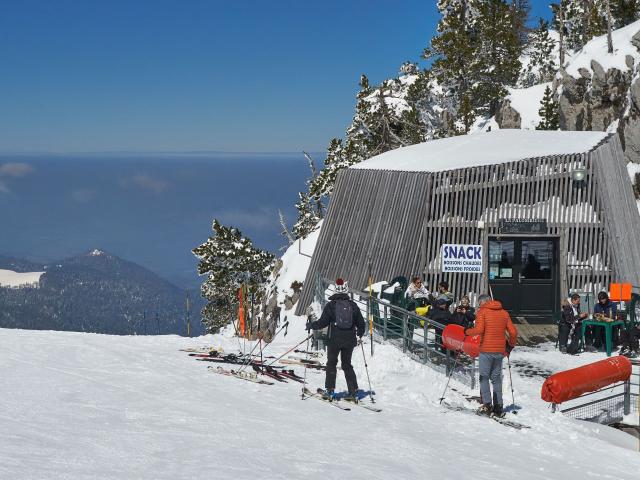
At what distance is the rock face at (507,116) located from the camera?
2151 inches

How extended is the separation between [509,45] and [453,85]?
5.81 meters

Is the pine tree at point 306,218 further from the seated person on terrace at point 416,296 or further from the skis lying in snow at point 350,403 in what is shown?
the skis lying in snow at point 350,403

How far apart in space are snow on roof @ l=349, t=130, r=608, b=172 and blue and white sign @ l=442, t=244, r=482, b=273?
2202 millimetres

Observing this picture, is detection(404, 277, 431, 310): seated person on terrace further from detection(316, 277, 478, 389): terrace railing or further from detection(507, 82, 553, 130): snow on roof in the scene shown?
detection(507, 82, 553, 130): snow on roof

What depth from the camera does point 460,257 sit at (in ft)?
63.9

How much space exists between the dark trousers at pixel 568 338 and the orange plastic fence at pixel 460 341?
460 centimetres

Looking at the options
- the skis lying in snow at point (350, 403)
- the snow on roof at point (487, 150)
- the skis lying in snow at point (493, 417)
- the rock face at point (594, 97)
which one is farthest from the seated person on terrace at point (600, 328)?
the rock face at point (594, 97)

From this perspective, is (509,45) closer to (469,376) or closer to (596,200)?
(596,200)

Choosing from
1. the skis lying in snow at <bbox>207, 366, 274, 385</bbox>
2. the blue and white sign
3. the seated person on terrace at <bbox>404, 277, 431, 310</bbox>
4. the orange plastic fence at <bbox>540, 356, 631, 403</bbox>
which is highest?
the blue and white sign

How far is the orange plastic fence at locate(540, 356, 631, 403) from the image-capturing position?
11.5 metres

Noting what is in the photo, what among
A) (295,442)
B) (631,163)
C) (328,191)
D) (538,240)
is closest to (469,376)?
(295,442)

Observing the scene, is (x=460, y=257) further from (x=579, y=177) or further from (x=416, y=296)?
(x=579, y=177)

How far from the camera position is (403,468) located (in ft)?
27.1

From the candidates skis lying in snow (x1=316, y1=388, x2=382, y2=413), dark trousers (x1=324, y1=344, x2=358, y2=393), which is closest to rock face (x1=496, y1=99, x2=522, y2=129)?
Result: skis lying in snow (x1=316, y1=388, x2=382, y2=413)
